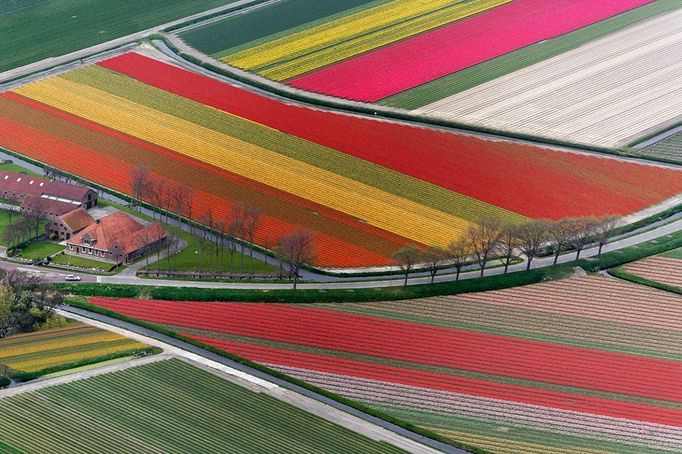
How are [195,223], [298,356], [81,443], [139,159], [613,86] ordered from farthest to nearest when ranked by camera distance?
[613,86] < [139,159] < [195,223] < [298,356] < [81,443]

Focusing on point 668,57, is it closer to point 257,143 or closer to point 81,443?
point 257,143

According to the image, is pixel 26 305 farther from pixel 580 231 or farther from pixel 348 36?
pixel 348 36

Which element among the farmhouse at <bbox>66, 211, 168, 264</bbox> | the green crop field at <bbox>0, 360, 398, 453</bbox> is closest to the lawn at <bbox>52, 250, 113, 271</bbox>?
the farmhouse at <bbox>66, 211, 168, 264</bbox>

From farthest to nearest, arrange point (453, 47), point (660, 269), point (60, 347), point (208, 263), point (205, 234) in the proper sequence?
point (453, 47) < point (205, 234) < point (208, 263) < point (660, 269) < point (60, 347)

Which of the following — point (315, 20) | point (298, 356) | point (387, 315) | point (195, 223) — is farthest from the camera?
point (315, 20)

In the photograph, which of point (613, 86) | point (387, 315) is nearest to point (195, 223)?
point (387, 315)

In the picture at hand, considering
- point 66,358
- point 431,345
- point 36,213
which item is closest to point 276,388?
point 431,345

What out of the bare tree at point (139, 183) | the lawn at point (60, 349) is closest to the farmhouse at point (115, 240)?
the bare tree at point (139, 183)
